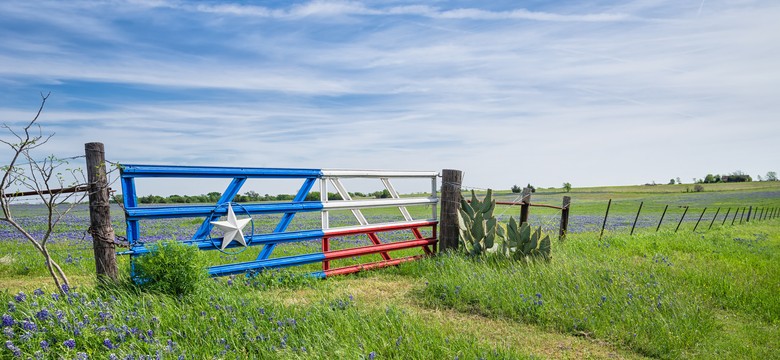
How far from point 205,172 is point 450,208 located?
204 inches

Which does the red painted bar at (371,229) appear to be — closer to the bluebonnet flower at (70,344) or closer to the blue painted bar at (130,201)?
the blue painted bar at (130,201)

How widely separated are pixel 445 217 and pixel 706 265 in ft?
18.5

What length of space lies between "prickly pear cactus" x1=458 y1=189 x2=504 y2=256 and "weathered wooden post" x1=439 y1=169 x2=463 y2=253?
0.28m

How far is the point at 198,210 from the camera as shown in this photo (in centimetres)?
685

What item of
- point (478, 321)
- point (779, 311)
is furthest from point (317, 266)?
point (779, 311)

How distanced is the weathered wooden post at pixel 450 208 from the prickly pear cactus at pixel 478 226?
0.28 metres

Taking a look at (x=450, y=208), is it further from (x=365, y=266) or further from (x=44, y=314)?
(x=44, y=314)

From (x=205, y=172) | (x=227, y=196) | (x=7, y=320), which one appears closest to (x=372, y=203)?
(x=227, y=196)

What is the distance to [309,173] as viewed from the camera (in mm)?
8164

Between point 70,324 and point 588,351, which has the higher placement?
point 70,324

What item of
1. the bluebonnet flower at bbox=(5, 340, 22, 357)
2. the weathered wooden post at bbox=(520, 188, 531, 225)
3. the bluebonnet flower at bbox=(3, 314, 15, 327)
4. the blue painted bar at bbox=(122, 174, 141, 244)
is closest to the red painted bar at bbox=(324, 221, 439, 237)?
the weathered wooden post at bbox=(520, 188, 531, 225)

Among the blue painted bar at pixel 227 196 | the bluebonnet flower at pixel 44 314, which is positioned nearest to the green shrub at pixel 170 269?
the blue painted bar at pixel 227 196

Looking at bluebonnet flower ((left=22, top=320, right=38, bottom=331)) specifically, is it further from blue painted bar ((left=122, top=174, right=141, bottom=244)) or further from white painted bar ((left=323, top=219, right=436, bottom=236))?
white painted bar ((left=323, top=219, right=436, bottom=236))

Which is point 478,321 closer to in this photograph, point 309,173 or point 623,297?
point 623,297
